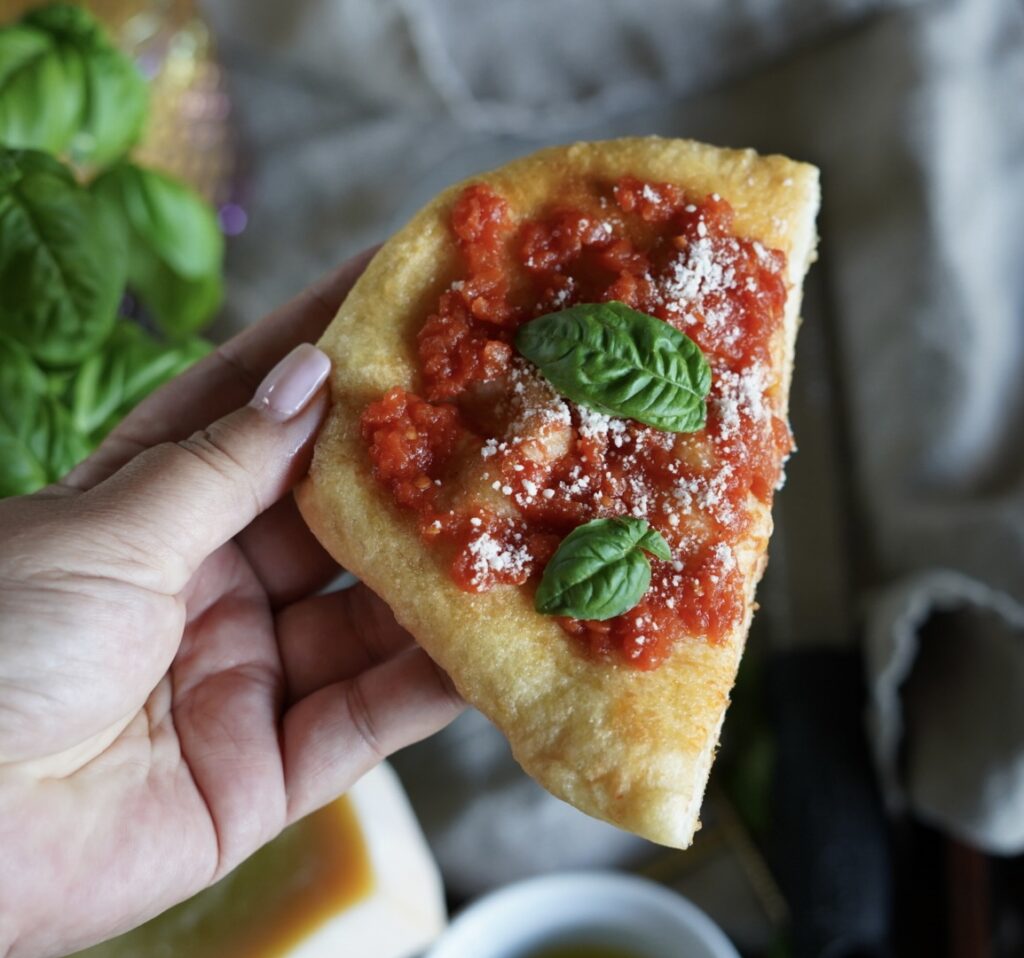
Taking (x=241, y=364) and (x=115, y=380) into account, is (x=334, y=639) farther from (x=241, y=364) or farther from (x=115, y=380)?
(x=115, y=380)

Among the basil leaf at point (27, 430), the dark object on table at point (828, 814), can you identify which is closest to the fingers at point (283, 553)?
the basil leaf at point (27, 430)

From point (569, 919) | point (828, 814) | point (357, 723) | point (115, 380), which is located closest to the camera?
point (357, 723)

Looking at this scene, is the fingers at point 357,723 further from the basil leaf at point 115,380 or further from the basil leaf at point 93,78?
the basil leaf at point 93,78

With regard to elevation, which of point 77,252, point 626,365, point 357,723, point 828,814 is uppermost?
point 77,252

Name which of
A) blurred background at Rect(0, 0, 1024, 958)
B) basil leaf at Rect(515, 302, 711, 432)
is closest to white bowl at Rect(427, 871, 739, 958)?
blurred background at Rect(0, 0, 1024, 958)

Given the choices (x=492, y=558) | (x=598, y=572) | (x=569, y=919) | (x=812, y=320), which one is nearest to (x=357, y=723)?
(x=492, y=558)

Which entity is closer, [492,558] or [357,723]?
[492,558]

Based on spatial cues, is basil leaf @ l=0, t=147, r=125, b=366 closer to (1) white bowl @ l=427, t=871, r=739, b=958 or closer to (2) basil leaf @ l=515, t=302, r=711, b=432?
(2) basil leaf @ l=515, t=302, r=711, b=432
